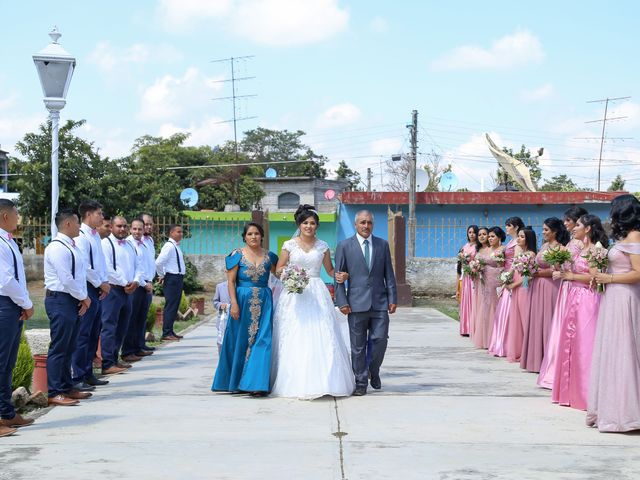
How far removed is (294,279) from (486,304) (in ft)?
19.1

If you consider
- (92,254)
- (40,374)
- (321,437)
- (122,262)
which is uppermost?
(92,254)

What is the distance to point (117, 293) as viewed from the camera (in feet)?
35.7

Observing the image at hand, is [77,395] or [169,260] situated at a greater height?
[169,260]

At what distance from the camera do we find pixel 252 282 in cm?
923

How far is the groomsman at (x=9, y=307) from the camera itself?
22.8 feet

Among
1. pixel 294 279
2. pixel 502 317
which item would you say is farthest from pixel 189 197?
pixel 294 279

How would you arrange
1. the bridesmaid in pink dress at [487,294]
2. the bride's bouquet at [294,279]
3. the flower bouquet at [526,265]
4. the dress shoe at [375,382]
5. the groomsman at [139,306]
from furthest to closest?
the bridesmaid in pink dress at [487,294], the groomsman at [139,306], the flower bouquet at [526,265], the dress shoe at [375,382], the bride's bouquet at [294,279]

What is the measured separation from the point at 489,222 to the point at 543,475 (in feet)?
78.3

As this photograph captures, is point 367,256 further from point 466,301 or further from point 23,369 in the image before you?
point 466,301

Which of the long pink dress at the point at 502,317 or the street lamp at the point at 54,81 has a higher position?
the street lamp at the point at 54,81

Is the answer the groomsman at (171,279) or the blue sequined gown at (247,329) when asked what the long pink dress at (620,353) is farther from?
the groomsman at (171,279)

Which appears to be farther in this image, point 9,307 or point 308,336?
point 308,336

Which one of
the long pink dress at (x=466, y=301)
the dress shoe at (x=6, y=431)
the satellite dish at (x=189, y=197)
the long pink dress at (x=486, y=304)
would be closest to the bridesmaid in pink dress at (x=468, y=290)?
the long pink dress at (x=466, y=301)

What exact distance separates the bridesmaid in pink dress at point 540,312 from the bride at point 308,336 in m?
3.01
